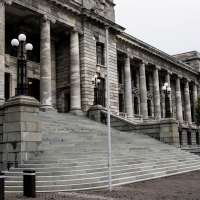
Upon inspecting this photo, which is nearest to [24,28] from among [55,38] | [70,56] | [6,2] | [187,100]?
[55,38]

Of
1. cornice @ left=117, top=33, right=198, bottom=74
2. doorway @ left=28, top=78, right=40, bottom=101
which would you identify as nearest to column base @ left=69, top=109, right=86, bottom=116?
doorway @ left=28, top=78, right=40, bottom=101

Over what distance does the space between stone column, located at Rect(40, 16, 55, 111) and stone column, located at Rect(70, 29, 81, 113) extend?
9.57 feet

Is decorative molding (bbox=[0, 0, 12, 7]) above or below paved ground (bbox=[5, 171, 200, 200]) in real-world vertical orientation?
above

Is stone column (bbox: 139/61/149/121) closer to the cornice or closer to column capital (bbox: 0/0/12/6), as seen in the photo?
the cornice

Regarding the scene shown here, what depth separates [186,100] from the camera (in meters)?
53.2

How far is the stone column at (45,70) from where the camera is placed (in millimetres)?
25719

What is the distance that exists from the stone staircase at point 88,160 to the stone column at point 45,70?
3584 millimetres

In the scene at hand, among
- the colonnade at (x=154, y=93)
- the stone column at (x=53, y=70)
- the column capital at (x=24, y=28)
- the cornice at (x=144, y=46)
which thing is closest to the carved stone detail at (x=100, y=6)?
the cornice at (x=144, y=46)

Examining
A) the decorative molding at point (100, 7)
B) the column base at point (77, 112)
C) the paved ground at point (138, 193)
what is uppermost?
the decorative molding at point (100, 7)

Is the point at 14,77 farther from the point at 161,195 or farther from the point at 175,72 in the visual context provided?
the point at 175,72

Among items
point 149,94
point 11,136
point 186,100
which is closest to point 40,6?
point 11,136

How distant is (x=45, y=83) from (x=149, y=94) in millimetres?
24106

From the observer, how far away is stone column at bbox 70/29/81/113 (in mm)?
28391

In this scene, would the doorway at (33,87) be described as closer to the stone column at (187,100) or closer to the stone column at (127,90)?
the stone column at (127,90)
